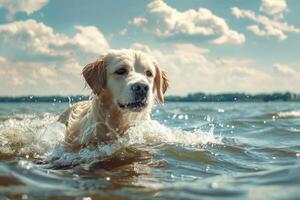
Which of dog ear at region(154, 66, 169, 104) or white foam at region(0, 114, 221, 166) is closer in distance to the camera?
white foam at region(0, 114, 221, 166)

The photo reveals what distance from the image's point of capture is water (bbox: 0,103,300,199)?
4.42 meters

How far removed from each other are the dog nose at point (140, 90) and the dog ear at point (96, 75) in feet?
Result: 3.06

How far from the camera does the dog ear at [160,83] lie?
28.8 feet

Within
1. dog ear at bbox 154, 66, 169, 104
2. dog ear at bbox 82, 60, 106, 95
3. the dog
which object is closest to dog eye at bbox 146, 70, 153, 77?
the dog

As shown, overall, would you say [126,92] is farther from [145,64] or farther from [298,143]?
[298,143]

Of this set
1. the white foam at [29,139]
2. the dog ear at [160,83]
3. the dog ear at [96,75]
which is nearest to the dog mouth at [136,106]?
the dog ear at [96,75]

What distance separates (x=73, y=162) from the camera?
6.68 meters

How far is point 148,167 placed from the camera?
20.8ft

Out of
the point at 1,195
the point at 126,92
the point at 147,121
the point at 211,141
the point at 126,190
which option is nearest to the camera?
the point at 1,195

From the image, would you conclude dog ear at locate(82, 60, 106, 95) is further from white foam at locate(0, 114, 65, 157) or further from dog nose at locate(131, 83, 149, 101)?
white foam at locate(0, 114, 65, 157)

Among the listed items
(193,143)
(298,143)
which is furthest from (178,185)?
(298,143)

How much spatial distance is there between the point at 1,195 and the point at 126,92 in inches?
130

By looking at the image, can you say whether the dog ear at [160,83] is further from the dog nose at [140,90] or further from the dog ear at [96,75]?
the dog nose at [140,90]

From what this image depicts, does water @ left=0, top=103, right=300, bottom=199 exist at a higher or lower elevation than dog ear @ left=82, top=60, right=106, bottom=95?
lower
